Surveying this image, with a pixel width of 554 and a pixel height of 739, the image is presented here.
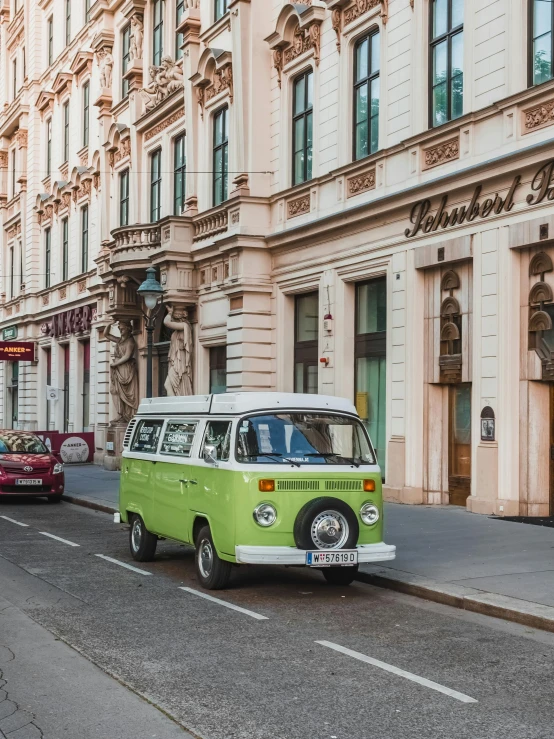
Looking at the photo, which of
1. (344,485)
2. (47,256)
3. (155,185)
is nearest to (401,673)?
(344,485)

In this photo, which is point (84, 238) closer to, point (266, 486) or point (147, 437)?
point (147, 437)

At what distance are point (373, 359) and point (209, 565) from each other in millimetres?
10611

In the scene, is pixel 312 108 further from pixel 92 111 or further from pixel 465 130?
pixel 92 111

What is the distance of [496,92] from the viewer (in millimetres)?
16953

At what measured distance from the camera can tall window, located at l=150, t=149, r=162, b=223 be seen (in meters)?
31.6

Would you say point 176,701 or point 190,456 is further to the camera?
point 190,456

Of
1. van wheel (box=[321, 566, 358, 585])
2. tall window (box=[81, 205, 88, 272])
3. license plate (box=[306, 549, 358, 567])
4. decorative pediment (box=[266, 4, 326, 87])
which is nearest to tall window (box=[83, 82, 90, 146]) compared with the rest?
tall window (box=[81, 205, 88, 272])

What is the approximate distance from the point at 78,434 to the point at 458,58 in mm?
20489

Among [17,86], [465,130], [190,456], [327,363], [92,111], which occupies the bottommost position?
[190,456]

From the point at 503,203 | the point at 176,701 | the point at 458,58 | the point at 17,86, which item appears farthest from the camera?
the point at 17,86

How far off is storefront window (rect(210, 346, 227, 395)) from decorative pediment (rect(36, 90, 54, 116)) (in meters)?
20.2

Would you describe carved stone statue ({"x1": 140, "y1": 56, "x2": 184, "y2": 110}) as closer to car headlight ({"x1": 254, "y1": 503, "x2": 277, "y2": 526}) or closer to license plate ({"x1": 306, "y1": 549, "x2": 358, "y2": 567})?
car headlight ({"x1": 254, "y1": 503, "x2": 277, "y2": 526})

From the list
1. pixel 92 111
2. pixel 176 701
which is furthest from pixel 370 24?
pixel 92 111

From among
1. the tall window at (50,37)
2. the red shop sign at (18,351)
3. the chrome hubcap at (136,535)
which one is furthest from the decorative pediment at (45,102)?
the chrome hubcap at (136,535)
